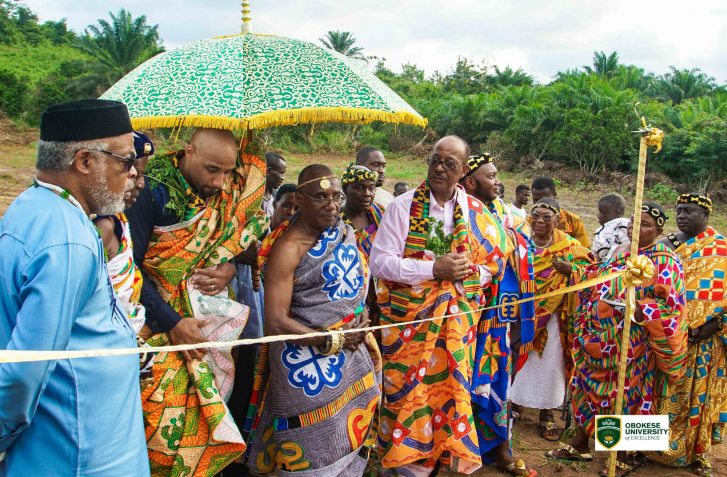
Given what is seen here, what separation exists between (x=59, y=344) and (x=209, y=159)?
149 centimetres

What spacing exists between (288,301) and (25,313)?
164 cm

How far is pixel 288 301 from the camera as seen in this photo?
3162mm

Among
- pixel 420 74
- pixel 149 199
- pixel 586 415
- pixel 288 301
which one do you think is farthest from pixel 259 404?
pixel 420 74

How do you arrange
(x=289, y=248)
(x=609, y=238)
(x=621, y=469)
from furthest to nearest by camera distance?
(x=609, y=238) → (x=621, y=469) → (x=289, y=248)

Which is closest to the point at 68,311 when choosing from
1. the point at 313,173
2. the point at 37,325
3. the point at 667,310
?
the point at 37,325

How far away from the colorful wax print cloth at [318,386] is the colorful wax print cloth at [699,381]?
8.28ft

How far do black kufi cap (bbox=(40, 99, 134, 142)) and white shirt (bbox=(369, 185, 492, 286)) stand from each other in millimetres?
2086

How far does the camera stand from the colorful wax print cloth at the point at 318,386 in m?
3.15

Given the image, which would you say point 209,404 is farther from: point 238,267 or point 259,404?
point 238,267

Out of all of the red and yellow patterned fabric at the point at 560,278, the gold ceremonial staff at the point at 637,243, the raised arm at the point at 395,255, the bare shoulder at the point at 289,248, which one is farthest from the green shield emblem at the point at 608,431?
the red and yellow patterned fabric at the point at 560,278

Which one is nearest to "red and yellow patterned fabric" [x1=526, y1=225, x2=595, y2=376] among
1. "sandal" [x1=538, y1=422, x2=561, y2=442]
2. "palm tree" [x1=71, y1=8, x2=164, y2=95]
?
"sandal" [x1=538, y1=422, x2=561, y2=442]

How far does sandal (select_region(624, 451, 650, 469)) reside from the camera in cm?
438

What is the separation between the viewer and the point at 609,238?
18.1 ft

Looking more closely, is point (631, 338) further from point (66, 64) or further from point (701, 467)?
point (66, 64)
